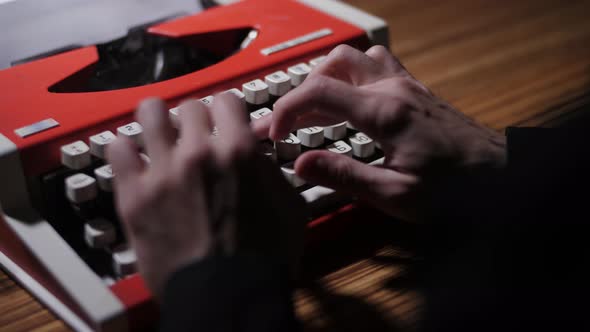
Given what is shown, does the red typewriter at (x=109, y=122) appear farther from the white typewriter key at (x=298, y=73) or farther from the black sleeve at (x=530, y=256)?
the black sleeve at (x=530, y=256)

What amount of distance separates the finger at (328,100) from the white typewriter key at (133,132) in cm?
19

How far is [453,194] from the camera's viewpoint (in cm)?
68

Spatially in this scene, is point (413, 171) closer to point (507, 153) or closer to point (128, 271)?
point (507, 153)

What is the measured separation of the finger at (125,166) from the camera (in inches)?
28.5

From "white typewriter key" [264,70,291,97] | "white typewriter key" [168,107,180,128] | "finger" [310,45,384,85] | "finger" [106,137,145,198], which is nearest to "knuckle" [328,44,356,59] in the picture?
"finger" [310,45,384,85]

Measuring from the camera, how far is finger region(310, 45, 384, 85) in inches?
37.9

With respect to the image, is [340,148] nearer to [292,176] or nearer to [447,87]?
[292,176]

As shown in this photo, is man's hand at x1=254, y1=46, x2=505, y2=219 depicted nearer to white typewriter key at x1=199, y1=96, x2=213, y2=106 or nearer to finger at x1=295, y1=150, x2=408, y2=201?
finger at x1=295, y1=150, x2=408, y2=201

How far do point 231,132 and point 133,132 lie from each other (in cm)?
25

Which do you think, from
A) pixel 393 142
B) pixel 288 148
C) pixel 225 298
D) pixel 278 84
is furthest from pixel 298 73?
pixel 225 298

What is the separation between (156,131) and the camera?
2.45ft

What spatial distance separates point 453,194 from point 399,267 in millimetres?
281

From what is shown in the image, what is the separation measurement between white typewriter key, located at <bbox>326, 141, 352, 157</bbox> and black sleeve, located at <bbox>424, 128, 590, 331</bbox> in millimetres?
356

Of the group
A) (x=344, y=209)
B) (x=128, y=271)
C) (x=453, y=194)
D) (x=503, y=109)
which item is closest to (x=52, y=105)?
(x=128, y=271)
